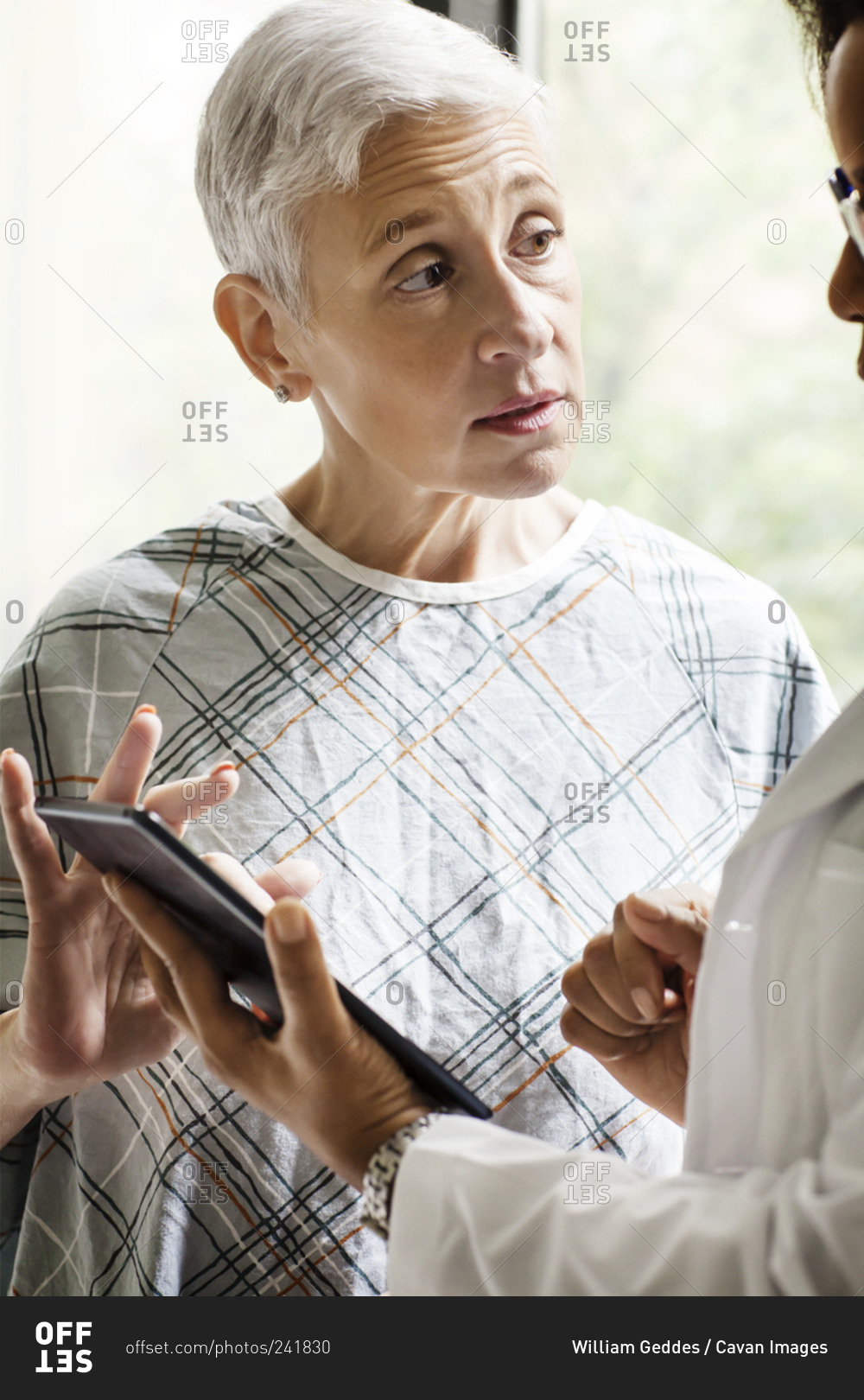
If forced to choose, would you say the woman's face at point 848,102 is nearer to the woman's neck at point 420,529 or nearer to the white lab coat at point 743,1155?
the white lab coat at point 743,1155

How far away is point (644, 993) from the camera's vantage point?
29.8 inches

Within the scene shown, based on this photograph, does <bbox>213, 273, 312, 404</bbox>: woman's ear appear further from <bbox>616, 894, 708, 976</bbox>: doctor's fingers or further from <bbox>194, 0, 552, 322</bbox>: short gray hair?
<bbox>616, 894, 708, 976</bbox>: doctor's fingers

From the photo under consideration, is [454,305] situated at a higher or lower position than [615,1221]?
higher

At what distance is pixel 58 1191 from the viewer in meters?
0.90

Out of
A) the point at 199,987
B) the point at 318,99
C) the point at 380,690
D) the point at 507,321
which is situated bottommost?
the point at 199,987

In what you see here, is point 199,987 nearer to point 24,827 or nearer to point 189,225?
point 24,827

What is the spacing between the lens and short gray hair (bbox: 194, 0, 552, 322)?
2.69 feet

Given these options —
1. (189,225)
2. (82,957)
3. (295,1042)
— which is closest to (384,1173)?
(295,1042)

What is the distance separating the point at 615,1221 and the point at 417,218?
683mm

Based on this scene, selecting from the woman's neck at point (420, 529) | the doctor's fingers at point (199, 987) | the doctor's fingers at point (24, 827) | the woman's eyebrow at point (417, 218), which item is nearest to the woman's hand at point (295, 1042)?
the doctor's fingers at point (199, 987)

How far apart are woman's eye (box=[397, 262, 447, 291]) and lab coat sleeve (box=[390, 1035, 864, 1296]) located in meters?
0.60

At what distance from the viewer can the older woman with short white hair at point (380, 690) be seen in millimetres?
836

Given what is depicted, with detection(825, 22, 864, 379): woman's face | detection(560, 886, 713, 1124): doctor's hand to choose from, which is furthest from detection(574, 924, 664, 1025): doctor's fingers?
detection(825, 22, 864, 379): woman's face

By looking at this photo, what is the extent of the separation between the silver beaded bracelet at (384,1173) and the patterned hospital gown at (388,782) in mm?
243
